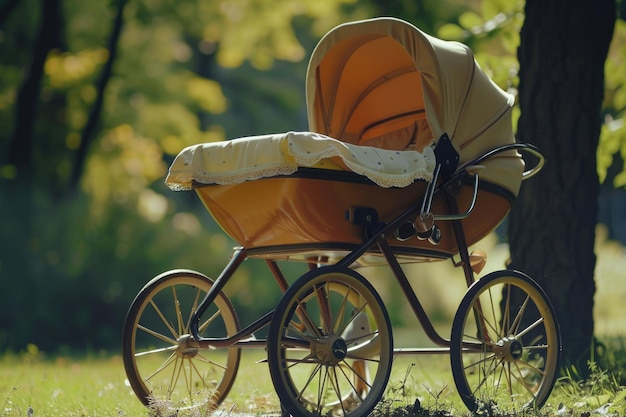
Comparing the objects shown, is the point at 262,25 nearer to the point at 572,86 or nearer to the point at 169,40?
the point at 169,40

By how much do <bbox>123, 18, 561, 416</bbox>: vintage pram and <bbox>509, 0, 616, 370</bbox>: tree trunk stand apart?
1.14 meters

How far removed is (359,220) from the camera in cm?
478

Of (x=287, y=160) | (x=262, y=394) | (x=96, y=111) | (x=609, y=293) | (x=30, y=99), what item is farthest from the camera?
(x=96, y=111)

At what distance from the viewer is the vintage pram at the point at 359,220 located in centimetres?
454

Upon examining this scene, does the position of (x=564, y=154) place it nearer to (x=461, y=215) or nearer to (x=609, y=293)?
(x=461, y=215)

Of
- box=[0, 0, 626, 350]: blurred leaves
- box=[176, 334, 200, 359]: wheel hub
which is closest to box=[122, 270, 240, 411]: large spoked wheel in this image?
box=[176, 334, 200, 359]: wheel hub

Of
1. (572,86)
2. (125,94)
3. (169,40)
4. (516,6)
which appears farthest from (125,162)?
(572,86)

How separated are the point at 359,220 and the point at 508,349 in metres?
1.05

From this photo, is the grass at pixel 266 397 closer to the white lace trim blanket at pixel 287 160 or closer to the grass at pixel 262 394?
the grass at pixel 262 394

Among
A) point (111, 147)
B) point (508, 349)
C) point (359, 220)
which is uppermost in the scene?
point (359, 220)

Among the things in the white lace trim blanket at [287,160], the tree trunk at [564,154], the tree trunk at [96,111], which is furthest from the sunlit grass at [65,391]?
the tree trunk at [96,111]

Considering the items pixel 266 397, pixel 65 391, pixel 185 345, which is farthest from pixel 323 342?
pixel 65 391

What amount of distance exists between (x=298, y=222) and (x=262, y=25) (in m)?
11.6

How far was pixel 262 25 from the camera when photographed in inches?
624
